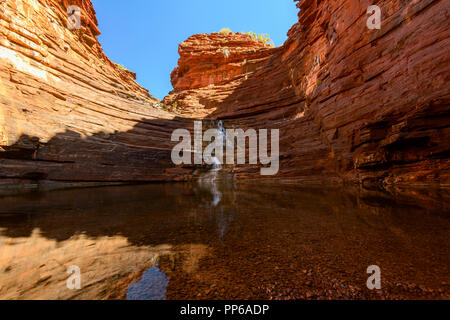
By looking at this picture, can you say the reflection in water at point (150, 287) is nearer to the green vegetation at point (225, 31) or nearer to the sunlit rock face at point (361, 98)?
the sunlit rock face at point (361, 98)

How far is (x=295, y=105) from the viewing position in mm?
19156

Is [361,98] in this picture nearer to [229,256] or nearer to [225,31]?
[229,256]

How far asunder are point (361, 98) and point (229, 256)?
44.0ft

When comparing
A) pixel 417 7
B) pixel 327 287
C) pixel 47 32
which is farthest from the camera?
pixel 47 32

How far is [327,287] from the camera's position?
64.7 inches

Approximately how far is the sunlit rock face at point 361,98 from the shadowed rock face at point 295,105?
6 cm

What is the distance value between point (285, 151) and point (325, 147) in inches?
122

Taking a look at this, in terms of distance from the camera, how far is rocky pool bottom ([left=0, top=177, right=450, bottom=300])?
Answer: 161cm

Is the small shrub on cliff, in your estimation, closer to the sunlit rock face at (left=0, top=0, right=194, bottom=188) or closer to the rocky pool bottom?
the sunlit rock face at (left=0, top=0, right=194, bottom=188)

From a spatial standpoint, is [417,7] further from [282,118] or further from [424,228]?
[424,228]

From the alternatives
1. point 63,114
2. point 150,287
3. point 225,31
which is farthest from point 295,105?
point 225,31
